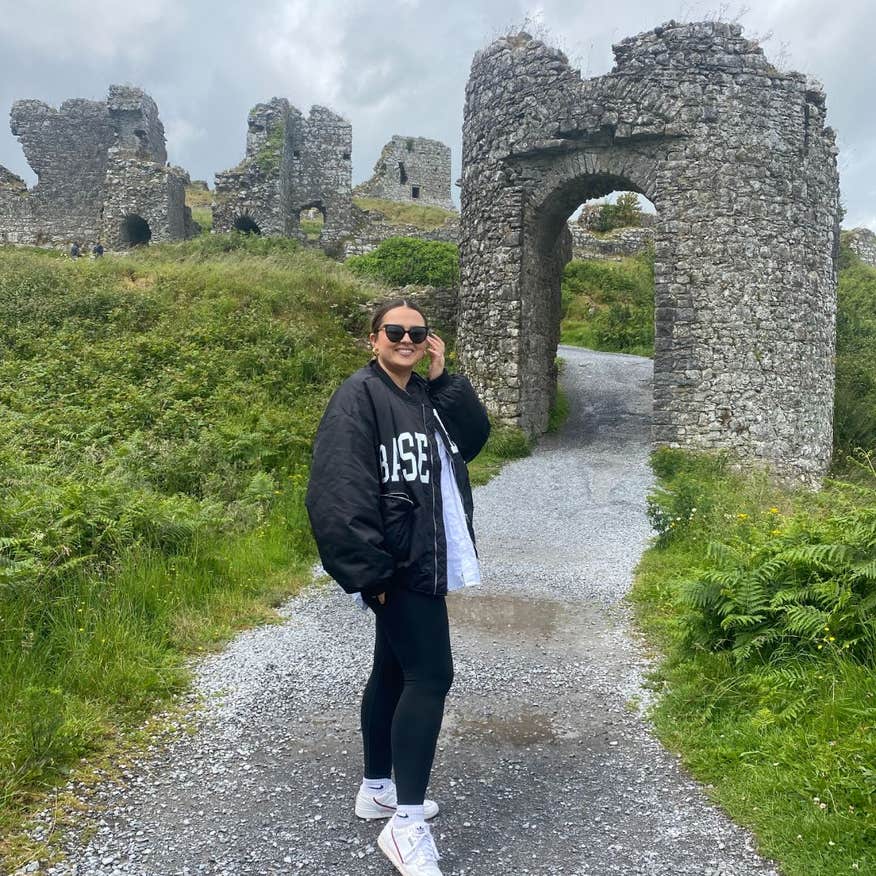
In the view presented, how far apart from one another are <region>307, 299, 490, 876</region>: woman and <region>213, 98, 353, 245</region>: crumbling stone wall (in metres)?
21.2

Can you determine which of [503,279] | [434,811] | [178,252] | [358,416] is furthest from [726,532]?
[178,252]

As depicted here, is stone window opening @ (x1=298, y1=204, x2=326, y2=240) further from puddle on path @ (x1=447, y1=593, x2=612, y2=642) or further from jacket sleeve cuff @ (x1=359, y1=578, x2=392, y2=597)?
jacket sleeve cuff @ (x1=359, y1=578, x2=392, y2=597)

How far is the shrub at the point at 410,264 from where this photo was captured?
18516mm

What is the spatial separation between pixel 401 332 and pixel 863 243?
3289cm

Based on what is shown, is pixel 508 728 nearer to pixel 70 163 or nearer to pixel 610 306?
pixel 610 306

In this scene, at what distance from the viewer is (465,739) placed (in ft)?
12.9

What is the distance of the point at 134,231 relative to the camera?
23531 mm

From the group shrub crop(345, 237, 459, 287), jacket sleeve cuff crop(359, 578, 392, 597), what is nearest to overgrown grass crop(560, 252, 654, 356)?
shrub crop(345, 237, 459, 287)

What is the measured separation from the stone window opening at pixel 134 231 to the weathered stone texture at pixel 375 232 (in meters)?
5.99

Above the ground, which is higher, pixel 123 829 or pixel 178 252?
pixel 178 252

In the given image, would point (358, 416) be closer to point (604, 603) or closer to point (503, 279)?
point (604, 603)

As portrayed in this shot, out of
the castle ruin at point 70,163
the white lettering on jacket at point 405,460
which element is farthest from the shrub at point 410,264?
the white lettering on jacket at point 405,460

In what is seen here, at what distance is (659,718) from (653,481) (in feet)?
21.8

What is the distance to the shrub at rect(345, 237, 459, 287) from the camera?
18516 mm
